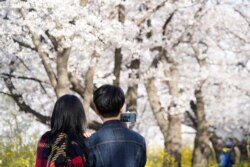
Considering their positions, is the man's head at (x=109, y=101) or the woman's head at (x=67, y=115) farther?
the woman's head at (x=67, y=115)

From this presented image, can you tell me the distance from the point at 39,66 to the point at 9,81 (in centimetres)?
140

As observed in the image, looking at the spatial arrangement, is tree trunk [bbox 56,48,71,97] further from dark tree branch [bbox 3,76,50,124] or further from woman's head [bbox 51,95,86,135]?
woman's head [bbox 51,95,86,135]

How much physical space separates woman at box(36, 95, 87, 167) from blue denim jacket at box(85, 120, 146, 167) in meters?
0.16

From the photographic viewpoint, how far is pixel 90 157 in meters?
3.43

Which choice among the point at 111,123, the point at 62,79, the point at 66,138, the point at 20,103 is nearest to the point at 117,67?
the point at 20,103

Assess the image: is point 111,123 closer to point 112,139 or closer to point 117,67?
point 112,139

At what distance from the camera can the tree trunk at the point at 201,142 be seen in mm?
17875

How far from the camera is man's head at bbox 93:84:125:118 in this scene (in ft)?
11.3

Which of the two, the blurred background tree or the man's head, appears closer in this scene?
→ the man's head

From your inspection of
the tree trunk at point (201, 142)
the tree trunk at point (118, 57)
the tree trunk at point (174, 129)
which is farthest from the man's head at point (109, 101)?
the tree trunk at point (201, 142)

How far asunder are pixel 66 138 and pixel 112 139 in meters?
0.33

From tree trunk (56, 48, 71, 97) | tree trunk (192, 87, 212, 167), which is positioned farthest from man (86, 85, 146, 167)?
tree trunk (192, 87, 212, 167)

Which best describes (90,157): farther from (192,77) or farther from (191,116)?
(191,116)

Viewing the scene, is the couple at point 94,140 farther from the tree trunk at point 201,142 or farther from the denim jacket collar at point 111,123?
the tree trunk at point 201,142
